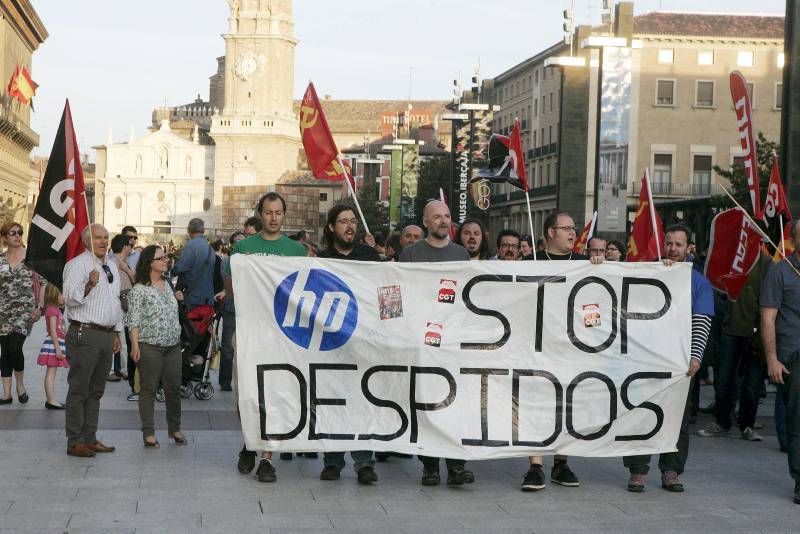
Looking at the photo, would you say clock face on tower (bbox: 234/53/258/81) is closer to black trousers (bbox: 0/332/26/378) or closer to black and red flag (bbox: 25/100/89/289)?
black trousers (bbox: 0/332/26/378)

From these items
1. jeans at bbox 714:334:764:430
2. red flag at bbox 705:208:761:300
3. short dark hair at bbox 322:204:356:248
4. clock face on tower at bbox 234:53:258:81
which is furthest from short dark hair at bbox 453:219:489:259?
clock face on tower at bbox 234:53:258:81

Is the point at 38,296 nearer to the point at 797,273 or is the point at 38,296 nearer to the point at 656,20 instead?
the point at 797,273

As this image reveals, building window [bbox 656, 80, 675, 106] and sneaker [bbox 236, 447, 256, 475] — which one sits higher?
building window [bbox 656, 80, 675, 106]

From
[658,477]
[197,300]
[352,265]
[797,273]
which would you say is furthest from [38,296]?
[797,273]

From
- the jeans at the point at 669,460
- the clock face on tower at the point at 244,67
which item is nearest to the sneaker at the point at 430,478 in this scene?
the jeans at the point at 669,460

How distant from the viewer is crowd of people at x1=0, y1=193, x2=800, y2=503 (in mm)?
9453

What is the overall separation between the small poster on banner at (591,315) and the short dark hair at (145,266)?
3543 mm

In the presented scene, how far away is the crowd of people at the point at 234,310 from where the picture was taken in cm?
945

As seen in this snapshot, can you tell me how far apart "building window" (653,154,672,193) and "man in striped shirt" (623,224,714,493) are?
232 ft

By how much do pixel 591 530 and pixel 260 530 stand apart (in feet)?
5.97

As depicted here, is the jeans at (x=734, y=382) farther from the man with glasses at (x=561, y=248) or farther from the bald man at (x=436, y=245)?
the bald man at (x=436, y=245)

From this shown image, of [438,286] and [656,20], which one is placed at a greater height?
[656,20]

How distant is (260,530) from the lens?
7.81m

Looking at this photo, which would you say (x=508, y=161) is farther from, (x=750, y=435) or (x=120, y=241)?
(x=120, y=241)
